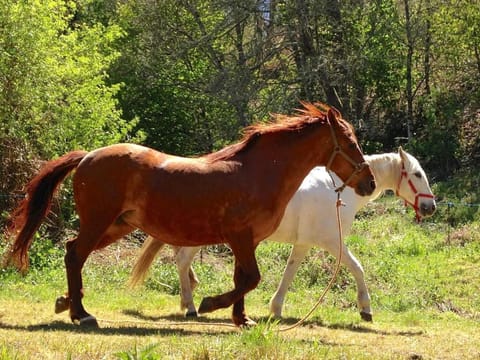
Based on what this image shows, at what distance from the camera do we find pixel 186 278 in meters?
9.56

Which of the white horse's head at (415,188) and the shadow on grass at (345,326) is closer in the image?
the shadow on grass at (345,326)

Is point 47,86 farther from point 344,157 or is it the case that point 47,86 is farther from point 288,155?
point 344,157

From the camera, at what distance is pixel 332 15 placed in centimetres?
2408

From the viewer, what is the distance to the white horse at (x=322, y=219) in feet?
29.9

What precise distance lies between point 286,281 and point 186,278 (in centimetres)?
132

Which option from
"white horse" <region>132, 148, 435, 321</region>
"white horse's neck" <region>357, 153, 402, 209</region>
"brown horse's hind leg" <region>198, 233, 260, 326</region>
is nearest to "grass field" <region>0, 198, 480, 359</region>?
"brown horse's hind leg" <region>198, 233, 260, 326</region>

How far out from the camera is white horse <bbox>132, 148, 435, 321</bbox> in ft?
29.9

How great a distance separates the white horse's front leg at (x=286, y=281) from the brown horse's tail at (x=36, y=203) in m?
3.15

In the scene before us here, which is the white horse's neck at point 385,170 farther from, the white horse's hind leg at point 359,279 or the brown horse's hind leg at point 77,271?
the brown horse's hind leg at point 77,271

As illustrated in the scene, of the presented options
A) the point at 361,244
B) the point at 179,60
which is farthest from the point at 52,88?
the point at 179,60

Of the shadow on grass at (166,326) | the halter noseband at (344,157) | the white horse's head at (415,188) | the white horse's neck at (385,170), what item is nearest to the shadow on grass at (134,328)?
the shadow on grass at (166,326)

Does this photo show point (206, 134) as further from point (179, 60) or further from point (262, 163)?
point (262, 163)

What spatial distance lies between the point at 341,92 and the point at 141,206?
18.0 meters

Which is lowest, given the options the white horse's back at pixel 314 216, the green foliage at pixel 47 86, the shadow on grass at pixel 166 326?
the shadow on grass at pixel 166 326
